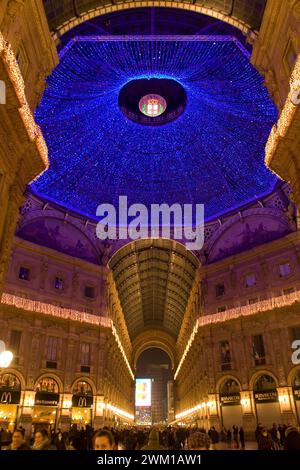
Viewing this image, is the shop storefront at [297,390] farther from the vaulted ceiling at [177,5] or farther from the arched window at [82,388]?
the vaulted ceiling at [177,5]

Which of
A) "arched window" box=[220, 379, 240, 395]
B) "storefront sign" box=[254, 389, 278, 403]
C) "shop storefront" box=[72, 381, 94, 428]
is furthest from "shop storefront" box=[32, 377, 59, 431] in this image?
"storefront sign" box=[254, 389, 278, 403]

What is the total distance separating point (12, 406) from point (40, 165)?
22.2 m

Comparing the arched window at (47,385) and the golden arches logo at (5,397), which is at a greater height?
the arched window at (47,385)

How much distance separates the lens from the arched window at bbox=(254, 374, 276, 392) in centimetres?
3183

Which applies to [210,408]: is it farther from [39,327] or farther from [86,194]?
[86,194]

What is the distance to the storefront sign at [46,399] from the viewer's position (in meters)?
30.7

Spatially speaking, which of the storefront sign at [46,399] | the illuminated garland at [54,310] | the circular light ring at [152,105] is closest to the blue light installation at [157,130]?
the circular light ring at [152,105]

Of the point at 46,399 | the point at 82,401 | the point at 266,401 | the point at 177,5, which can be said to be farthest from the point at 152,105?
the point at 266,401

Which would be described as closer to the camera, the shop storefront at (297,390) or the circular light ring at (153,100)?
the shop storefront at (297,390)

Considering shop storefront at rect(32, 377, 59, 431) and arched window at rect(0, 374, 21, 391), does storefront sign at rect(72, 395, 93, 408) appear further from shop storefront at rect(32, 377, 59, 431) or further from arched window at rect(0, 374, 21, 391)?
arched window at rect(0, 374, 21, 391)

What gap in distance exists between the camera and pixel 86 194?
39.8 metres

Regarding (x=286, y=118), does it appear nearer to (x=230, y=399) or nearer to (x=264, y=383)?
(x=264, y=383)

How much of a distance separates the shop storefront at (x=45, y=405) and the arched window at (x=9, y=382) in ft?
6.23
